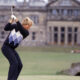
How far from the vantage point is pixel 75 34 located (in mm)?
55750

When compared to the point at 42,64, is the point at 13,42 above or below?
above

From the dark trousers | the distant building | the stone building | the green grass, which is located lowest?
the stone building

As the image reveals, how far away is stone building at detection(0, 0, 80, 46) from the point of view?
55.2m

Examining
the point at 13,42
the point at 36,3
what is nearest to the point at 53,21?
the point at 36,3

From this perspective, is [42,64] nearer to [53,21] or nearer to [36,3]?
[53,21]

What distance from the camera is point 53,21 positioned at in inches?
2201

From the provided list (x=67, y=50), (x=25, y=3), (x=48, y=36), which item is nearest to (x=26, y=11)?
(x=25, y=3)

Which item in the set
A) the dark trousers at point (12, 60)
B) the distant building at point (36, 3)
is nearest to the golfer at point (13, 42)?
the dark trousers at point (12, 60)

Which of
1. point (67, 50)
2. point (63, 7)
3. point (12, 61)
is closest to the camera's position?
point (12, 61)

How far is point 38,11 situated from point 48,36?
13.4ft

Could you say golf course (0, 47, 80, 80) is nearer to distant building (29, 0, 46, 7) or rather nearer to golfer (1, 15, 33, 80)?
golfer (1, 15, 33, 80)

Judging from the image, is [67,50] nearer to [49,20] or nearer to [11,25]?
[49,20]

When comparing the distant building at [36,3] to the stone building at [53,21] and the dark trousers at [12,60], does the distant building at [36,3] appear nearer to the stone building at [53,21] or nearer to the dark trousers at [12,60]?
the stone building at [53,21]

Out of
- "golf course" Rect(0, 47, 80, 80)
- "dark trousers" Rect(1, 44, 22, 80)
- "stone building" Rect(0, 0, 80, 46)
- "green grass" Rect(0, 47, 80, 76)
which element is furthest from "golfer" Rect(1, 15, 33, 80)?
"stone building" Rect(0, 0, 80, 46)
